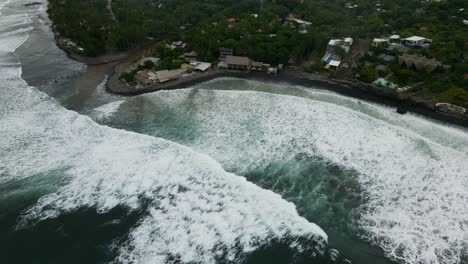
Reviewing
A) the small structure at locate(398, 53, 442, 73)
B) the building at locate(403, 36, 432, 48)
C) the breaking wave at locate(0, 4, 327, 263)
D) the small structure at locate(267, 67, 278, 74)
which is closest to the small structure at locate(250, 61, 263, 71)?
the small structure at locate(267, 67, 278, 74)

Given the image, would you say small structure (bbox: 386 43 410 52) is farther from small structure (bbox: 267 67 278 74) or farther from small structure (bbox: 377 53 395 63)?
small structure (bbox: 267 67 278 74)

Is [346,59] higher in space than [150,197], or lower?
higher

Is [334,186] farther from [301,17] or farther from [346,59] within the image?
[301,17]

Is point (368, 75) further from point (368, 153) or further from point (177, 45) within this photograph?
point (177, 45)

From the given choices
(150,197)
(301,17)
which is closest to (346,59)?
(301,17)

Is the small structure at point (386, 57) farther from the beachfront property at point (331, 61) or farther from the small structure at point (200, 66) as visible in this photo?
the small structure at point (200, 66)

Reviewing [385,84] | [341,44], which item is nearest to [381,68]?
[385,84]
